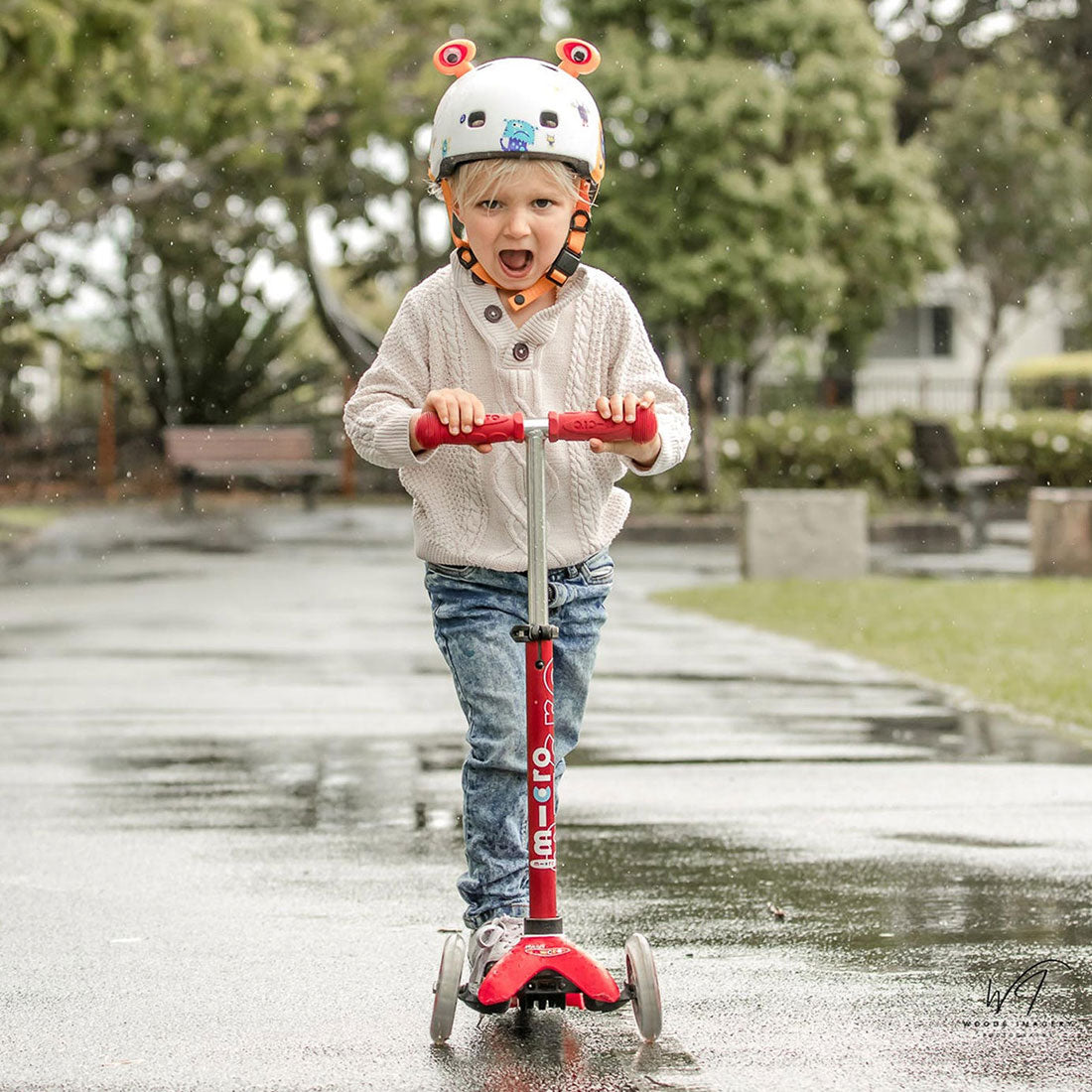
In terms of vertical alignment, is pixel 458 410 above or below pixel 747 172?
below

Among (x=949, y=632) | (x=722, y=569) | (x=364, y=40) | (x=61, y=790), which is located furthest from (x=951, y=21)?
(x=61, y=790)

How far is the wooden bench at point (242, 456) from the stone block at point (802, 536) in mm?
12013

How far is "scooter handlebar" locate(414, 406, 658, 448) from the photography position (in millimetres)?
4211

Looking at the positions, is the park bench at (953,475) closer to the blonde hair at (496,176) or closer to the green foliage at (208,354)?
the green foliage at (208,354)

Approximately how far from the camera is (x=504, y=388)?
4.58 m

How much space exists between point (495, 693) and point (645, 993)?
67cm

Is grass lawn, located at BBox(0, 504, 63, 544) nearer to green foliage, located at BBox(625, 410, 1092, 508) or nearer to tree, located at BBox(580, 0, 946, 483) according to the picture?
green foliage, located at BBox(625, 410, 1092, 508)

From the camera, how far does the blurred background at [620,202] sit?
22.3 m

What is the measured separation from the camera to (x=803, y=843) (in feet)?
21.4

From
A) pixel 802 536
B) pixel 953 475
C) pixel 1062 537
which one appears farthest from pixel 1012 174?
pixel 802 536

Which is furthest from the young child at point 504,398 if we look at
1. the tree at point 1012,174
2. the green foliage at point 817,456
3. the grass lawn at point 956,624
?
the tree at point 1012,174

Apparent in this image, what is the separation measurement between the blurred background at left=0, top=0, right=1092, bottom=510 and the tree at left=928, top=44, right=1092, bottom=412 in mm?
64

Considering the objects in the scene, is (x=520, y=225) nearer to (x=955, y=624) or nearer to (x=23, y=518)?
(x=955, y=624)
